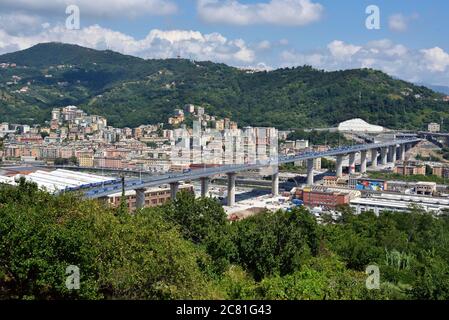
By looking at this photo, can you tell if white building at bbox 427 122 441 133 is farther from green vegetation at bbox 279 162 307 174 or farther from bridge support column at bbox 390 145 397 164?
green vegetation at bbox 279 162 307 174

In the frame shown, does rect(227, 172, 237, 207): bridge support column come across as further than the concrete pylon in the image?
No

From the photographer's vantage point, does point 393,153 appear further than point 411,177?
Yes

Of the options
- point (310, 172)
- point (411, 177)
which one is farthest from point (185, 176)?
point (411, 177)

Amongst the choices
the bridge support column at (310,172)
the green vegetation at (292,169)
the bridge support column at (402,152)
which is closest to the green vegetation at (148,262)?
the bridge support column at (310,172)

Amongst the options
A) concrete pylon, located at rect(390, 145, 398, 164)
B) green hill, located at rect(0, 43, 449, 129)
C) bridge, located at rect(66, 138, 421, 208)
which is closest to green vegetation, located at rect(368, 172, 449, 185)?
bridge, located at rect(66, 138, 421, 208)

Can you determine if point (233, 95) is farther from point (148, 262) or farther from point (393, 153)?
point (148, 262)

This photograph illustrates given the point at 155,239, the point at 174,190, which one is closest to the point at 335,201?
the point at 174,190

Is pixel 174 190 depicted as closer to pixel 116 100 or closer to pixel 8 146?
pixel 8 146
